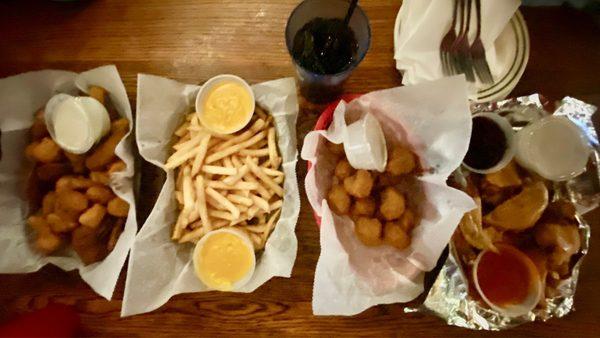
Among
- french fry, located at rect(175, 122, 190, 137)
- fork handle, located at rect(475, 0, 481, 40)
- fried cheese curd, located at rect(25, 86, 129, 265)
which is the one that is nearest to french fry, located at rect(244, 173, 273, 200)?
french fry, located at rect(175, 122, 190, 137)

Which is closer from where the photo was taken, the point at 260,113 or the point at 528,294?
the point at 528,294

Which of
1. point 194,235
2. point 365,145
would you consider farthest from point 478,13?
point 194,235

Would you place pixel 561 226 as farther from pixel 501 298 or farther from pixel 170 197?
pixel 170 197

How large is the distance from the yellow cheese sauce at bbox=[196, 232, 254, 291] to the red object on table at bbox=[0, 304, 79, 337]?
0.38 metres

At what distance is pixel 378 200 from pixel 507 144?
364 millimetres

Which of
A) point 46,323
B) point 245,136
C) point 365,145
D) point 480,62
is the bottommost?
point 46,323

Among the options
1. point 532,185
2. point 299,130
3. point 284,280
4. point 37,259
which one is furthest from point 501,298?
point 37,259

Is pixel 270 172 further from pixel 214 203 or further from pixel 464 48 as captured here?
pixel 464 48

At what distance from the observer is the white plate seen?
1270 mm

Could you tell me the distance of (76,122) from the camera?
1.20 m

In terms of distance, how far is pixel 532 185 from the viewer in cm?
115

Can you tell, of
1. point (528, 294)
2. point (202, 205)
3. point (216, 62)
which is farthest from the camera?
point (216, 62)

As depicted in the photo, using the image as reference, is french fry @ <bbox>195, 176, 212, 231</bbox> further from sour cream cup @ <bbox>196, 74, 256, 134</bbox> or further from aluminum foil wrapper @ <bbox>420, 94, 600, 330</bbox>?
aluminum foil wrapper @ <bbox>420, 94, 600, 330</bbox>

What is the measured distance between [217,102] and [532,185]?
87cm
